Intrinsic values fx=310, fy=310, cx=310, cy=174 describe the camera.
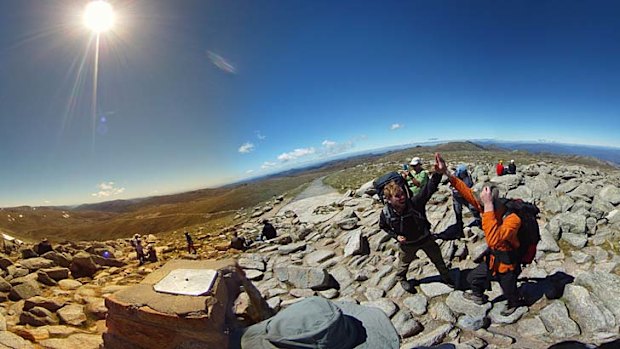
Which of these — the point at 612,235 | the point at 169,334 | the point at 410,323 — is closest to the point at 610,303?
the point at 612,235

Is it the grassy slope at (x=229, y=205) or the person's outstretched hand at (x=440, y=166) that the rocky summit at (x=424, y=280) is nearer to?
the person's outstretched hand at (x=440, y=166)

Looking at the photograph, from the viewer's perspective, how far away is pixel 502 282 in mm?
6109

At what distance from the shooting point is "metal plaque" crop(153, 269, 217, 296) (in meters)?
3.83

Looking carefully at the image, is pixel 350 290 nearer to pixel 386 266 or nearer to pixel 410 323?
pixel 386 266

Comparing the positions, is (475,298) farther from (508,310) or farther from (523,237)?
(523,237)

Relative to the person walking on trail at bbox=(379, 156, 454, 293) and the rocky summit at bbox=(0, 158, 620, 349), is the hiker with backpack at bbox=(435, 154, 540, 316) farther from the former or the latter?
the rocky summit at bbox=(0, 158, 620, 349)

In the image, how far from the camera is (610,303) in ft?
19.2

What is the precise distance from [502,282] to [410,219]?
6.83ft

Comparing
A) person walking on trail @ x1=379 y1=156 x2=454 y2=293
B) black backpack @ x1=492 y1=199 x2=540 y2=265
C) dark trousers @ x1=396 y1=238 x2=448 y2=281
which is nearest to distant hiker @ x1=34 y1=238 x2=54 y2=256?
person walking on trail @ x1=379 y1=156 x2=454 y2=293

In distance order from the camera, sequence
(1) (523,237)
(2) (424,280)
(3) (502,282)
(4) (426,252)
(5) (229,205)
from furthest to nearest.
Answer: (5) (229,205) < (2) (424,280) < (4) (426,252) < (3) (502,282) < (1) (523,237)

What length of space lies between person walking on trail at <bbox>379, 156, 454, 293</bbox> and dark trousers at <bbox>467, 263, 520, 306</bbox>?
85 centimetres

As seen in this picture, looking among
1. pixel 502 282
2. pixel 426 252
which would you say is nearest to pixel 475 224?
pixel 426 252

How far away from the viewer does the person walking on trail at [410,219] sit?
22.3 feet

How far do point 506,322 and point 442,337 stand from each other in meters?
1.32
